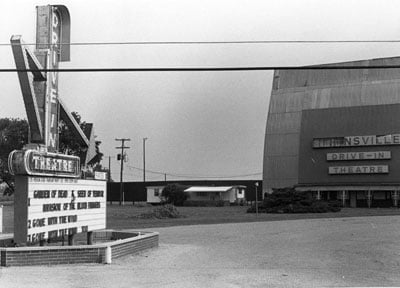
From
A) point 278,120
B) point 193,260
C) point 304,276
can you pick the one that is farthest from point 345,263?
point 278,120

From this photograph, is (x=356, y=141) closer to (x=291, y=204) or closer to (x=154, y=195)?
(x=291, y=204)

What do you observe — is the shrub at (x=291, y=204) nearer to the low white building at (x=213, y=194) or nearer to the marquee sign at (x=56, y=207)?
the low white building at (x=213, y=194)

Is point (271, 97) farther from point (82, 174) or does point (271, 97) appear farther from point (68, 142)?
point (82, 174)

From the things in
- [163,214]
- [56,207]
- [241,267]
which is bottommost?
[241,267]

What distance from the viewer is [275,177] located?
77562mm

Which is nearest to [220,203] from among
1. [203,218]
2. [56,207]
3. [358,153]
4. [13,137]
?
[358,153]

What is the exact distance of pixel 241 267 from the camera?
47.1 feet

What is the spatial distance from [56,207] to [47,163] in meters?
1.18

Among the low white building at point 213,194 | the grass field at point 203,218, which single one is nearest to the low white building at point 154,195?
the low white building at point 213,194

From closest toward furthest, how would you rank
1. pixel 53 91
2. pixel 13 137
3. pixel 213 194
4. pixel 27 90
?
pixel 27 90 < pixel 53 91 < pixel 13 137 < pixel 213 194

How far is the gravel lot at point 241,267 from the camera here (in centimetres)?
→ 1195

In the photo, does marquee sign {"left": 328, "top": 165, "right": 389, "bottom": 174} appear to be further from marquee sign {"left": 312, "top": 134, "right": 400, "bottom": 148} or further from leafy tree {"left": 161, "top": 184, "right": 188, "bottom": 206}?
leafy tree {"left": 161, "top": 184, "right": 188, "bottom": 206}

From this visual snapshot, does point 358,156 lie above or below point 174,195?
above

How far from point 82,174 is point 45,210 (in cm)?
298
